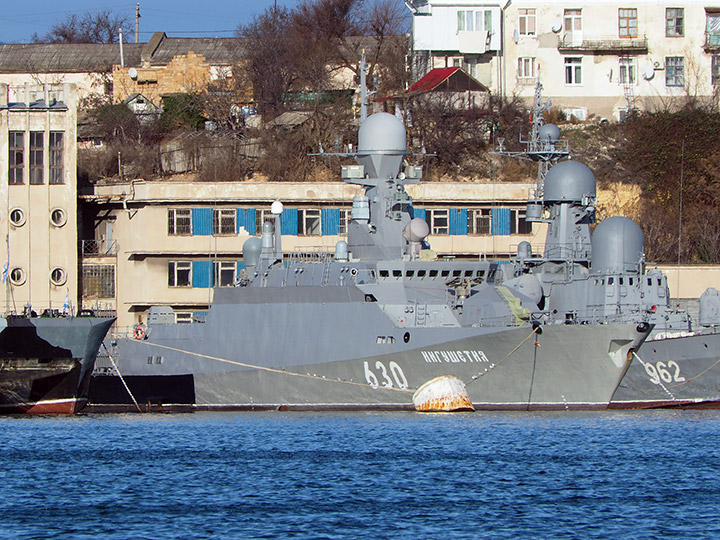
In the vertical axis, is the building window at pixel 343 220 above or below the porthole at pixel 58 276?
above

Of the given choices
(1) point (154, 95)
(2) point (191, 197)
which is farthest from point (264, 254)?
Answer: (1) point (154, 95)

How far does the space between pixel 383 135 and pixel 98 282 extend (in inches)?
646

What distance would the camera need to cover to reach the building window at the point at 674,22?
58469 millimetres

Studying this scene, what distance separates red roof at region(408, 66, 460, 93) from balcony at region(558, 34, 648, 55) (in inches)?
203

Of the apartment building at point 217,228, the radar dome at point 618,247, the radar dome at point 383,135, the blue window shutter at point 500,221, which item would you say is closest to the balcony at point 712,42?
the apartment building at point 217,228

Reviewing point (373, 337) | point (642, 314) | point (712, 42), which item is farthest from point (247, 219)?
point (712, 42)

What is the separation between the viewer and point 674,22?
192 feet

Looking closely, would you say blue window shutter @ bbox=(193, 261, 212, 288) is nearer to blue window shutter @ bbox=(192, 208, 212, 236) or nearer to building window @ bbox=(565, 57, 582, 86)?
blue window shutter @ bbox=(192, 208, 212, 236)

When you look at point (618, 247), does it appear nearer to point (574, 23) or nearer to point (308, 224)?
point (308, 224)

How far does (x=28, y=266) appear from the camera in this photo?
150 feet

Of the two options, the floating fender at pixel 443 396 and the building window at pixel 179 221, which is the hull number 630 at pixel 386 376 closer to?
the floating fender at pixel 443 396

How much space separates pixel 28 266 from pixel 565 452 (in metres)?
26.1

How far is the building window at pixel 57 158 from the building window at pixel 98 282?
354cm

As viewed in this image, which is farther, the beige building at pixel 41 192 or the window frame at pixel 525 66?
the window frame at pixel 525 66
